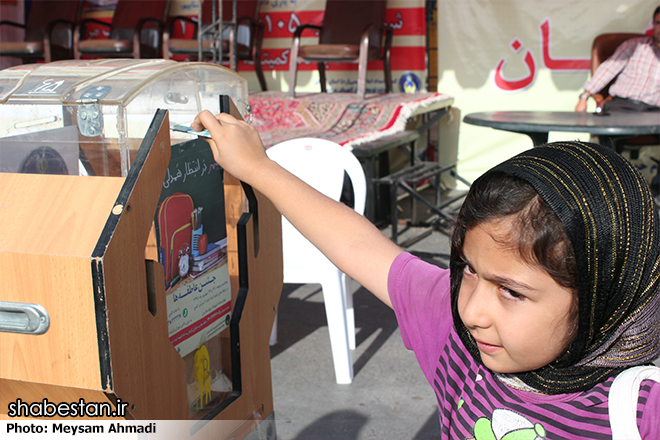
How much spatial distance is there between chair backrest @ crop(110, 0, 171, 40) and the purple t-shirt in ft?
19.7

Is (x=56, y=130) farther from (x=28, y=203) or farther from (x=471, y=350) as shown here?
(x=471, y=350)

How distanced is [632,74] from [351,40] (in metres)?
2.37

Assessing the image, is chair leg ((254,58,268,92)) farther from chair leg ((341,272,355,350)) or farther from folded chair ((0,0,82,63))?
chair leg ((341,272,355,350))

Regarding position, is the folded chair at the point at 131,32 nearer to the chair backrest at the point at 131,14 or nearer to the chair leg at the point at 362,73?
the chair backrest at the point at 131,14

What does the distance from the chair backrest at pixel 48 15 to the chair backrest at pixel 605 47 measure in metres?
5.36

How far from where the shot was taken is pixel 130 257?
0.90 metres

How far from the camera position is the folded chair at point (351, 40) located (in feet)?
16.4

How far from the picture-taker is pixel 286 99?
517 centimetres

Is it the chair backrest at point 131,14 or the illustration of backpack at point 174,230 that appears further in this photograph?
the chair backrest at point 131,14

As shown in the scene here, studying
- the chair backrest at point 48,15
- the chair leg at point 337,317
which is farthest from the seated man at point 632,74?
the chair backrest at point 48,15

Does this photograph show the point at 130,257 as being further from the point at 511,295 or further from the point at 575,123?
the point at 575,123

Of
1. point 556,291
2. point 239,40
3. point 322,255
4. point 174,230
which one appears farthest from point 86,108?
point 239,40

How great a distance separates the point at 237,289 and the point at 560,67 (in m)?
4.49

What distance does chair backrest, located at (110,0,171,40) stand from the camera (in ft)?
20.5
